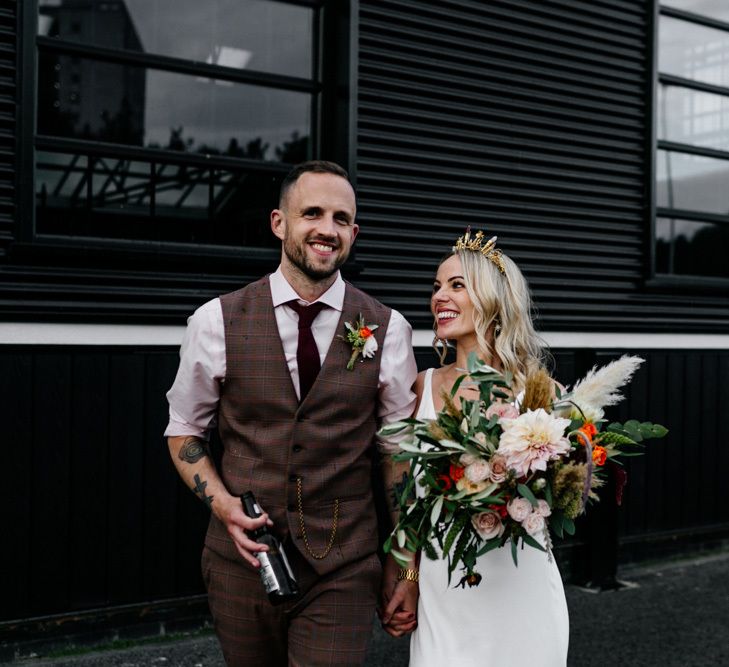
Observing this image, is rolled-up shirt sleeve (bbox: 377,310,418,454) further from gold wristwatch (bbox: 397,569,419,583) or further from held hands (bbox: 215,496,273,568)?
held hands (bbox: 215,496,273,568)

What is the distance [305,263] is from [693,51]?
6.27m

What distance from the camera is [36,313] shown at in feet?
16.3

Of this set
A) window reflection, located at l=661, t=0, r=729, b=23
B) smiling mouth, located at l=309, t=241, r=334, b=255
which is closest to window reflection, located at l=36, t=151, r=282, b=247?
smiling mouth, located at l=309, t=241, r=334, b=255

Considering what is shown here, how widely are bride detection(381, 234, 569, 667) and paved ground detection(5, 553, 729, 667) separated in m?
2.13

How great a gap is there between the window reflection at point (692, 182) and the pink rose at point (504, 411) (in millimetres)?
5518

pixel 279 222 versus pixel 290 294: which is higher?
pixel 279 222

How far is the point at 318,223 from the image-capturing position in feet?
10.2

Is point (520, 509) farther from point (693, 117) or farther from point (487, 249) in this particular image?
point (693, 117)

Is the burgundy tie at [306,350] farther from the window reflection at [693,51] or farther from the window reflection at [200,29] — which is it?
the window reflection at [693,51]

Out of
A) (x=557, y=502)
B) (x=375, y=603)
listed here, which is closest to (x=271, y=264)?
(x=375, y=603)

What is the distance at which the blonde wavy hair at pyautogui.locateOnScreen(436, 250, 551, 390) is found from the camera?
341cm

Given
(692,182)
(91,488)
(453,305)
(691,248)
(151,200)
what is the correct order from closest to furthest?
(453,305) < (91,488) < (151,200) < (691,248) < (692,182)

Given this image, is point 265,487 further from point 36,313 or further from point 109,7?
point 109,7

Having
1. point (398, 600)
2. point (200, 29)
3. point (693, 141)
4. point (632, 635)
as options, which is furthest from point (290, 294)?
point (693, 141)
